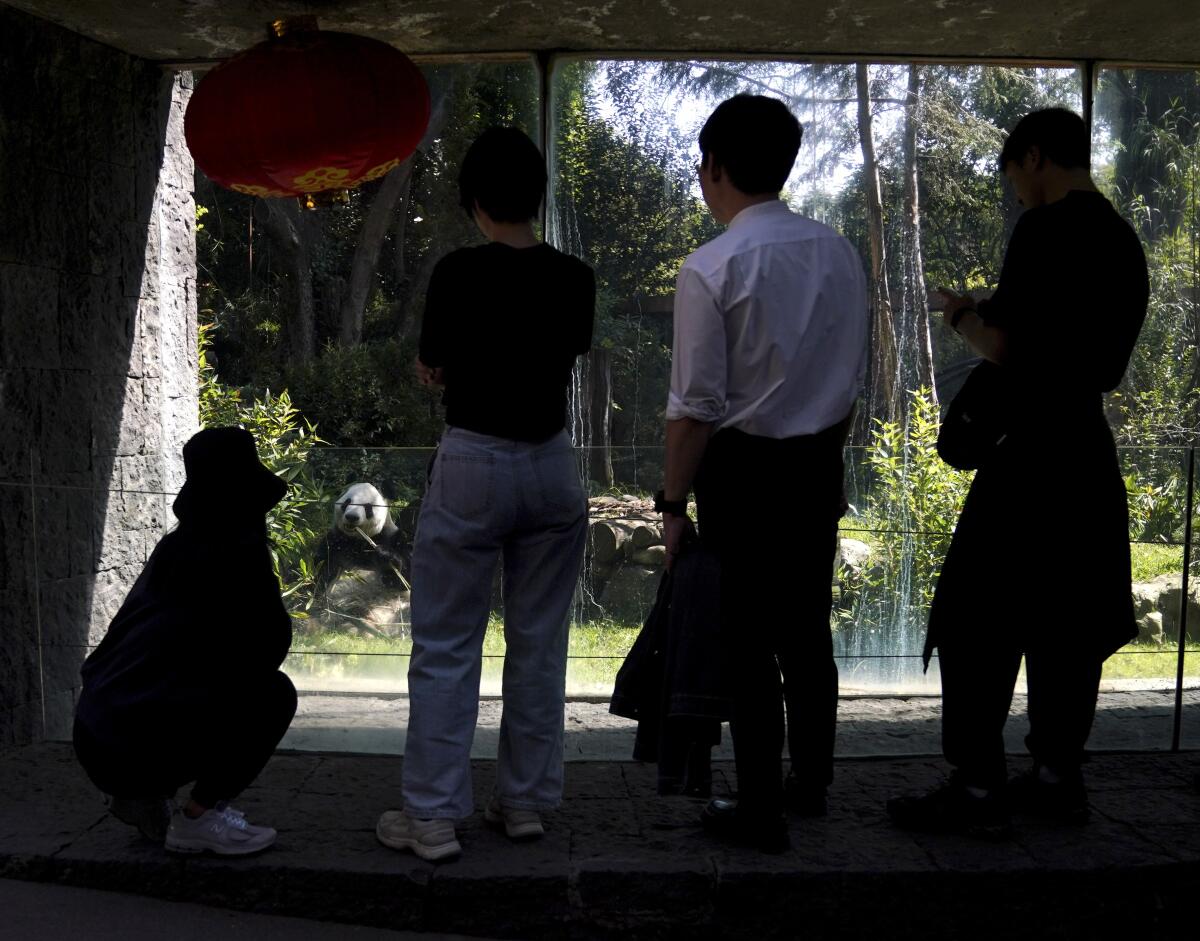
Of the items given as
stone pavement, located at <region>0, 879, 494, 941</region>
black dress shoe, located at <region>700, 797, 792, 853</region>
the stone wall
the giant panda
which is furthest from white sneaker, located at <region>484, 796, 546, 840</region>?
the stone wall

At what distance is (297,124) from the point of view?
10.6 ft

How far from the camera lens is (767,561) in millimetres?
2879

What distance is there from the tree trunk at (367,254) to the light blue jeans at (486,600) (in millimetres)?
4119

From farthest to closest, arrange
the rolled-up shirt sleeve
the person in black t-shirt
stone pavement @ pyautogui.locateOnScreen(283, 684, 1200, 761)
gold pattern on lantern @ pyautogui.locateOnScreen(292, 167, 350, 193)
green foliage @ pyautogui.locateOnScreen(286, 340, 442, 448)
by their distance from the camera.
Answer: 1. green foliage @ pyautogui.locateOnScreen(286, 340, 442, 448)
2. stone pavement @ pyautogui.locateOnScreen(283, 684, 1200, 761)
3. gold pattern on lantern @ pyautogui.locateOnScreen(292, 167, 350, 193)
4. the person in black t-shirt
5. the rolled-up shirt sleeve

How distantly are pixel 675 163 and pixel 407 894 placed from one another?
11.0ft

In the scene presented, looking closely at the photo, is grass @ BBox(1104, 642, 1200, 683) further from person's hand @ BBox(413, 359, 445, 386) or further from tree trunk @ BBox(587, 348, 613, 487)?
person's hand @ BBox(413, 359, 445, 386)

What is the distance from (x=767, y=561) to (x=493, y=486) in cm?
65

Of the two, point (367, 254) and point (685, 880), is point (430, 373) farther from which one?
point (367, 254)

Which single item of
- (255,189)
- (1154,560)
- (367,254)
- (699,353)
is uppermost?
(367,254)

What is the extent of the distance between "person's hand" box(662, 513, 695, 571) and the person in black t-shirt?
0.75ft

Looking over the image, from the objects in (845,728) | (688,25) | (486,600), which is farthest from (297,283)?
(486,600)

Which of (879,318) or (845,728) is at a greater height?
(879,318)

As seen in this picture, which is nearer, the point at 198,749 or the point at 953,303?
the point at 198,749

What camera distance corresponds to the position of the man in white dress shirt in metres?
2.79
